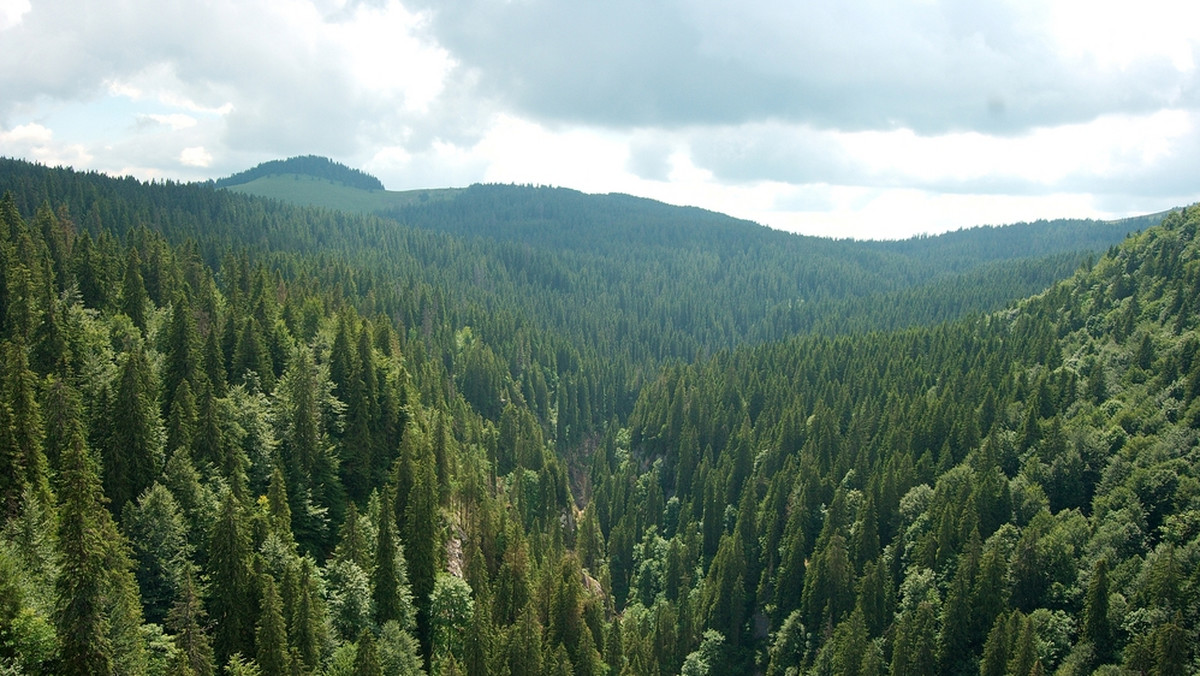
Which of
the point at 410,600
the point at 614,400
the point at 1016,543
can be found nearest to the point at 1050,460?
the point at 1016,543

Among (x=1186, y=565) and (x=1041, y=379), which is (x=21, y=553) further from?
(x=1041, y=379)

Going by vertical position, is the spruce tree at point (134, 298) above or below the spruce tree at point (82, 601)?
above

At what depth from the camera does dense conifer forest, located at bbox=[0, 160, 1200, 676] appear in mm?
39500

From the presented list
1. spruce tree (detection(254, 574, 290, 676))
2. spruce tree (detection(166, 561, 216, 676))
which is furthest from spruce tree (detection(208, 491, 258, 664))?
spruce tree (detection(166, 561, 216, 676))

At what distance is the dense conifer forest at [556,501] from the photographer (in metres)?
39.5

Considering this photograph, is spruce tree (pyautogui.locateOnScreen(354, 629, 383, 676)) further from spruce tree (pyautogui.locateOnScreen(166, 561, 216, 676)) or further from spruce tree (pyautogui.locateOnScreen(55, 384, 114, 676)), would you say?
spruce tree (pyautogui.locateOnScreen(55, 384, 114, 676))

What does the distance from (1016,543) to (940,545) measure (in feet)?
22.1

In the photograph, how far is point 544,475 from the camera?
361 feet

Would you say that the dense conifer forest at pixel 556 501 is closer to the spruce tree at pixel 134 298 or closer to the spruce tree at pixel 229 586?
the spruce tree at pixel 229 586

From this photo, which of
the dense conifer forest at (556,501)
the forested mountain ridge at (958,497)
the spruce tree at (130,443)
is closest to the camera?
the dense conifer forest at (556,501)

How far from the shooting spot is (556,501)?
112 metres

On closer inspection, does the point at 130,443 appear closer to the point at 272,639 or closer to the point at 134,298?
the point at 272,639

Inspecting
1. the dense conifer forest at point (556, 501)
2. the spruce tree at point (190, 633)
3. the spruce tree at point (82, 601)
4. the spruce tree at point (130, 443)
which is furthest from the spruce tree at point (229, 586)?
the spruce tree at point (130, 443)

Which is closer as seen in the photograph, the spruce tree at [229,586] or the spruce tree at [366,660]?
the spruce tree at [366,660]
